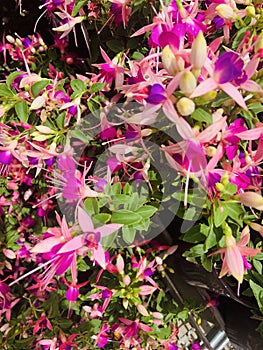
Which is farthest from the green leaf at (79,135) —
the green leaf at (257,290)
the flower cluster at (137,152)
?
the green leaf at (257,290)

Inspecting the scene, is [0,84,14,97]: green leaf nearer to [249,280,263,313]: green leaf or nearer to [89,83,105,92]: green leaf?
[89,83,105,92]: green leaf

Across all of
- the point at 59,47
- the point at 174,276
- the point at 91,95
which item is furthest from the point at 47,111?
the point at 174,276

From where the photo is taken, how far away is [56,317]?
971 millimetres

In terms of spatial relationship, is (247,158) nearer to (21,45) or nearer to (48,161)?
(48,161)

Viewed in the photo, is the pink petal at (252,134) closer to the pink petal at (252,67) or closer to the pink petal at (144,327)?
the pink petal at (252,67)

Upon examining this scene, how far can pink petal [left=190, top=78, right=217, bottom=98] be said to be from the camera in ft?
1.40

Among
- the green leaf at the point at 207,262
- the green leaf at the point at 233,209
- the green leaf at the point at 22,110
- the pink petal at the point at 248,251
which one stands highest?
the green leaf at the point at 22,110

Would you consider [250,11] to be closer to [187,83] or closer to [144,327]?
[187,83]

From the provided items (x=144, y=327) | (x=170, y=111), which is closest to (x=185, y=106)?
(x=170, y=111)

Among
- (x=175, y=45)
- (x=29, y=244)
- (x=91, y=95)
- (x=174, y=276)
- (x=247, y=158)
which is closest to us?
(x=175, y=45)

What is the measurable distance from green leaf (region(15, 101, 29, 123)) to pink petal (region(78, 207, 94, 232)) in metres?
0.21

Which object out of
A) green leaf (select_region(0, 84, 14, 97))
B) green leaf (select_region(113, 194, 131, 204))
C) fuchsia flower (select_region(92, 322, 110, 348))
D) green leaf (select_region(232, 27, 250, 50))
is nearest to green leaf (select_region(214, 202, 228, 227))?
green leaf (select_region(113, 194, 131, 204))

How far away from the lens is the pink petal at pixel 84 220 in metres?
0.50

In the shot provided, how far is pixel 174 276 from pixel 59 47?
516 millimetres
